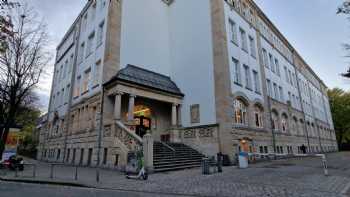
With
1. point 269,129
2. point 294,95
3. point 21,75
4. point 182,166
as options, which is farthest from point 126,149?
point 294,95

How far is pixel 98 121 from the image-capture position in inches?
663

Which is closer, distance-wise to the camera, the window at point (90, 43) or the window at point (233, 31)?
the window at point (233, 31)

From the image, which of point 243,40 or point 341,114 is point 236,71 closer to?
point 243,40

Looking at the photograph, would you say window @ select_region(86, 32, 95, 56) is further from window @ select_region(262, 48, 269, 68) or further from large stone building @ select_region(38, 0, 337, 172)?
window @ select_region(262, 48, 269, 68)

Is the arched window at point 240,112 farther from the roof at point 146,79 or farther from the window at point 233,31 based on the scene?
the window at point 233,31

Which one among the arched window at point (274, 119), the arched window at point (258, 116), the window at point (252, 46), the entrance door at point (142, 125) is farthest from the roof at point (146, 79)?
the arched window at point (274, 119)

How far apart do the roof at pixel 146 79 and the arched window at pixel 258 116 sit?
7931 mm

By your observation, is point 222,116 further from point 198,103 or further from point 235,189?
point 235,189

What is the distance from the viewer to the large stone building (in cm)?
1680

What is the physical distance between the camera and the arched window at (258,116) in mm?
21542

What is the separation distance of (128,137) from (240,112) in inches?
417

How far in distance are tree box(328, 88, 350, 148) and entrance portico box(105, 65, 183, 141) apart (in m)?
53.8

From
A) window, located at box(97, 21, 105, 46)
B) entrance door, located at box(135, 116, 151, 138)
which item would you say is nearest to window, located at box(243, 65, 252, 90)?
entrance door, located at box(135, 116, 151, 138)

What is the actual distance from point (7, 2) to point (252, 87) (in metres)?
20.1
